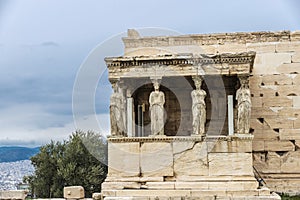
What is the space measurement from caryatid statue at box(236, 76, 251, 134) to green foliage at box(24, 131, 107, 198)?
1045cm

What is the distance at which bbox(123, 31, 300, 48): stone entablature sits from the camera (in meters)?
15.4

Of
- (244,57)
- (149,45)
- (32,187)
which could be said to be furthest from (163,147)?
(32,187)

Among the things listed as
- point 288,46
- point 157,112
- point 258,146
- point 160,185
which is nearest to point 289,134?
point 258,146

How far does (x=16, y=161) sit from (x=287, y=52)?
24.8m

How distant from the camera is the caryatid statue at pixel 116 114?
13.4m

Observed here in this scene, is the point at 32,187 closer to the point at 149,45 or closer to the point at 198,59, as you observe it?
the point at 149,45

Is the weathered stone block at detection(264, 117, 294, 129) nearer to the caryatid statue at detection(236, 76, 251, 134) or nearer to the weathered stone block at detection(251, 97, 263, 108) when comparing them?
the weathered stone block at detection(251, 97, 263, 108)

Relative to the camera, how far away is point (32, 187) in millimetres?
23062

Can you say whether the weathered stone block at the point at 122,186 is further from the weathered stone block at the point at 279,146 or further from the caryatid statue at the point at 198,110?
the weathered stone block at the point at 279,146

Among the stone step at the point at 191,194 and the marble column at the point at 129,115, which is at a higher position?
the marble column at the point at 129,115

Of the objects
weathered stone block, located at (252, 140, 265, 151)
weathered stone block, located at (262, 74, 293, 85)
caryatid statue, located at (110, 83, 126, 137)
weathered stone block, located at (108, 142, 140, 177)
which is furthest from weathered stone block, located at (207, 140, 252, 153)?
weathered stone block, located at (262, 74, 293, 85)

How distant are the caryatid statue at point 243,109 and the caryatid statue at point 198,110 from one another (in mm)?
952

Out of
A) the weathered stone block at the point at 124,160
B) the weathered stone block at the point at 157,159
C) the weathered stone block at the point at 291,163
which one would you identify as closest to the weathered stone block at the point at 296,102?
the weathered stone block at the point at 291,163

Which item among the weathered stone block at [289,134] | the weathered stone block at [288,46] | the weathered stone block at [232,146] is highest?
the weathered stone block at [288,46]
